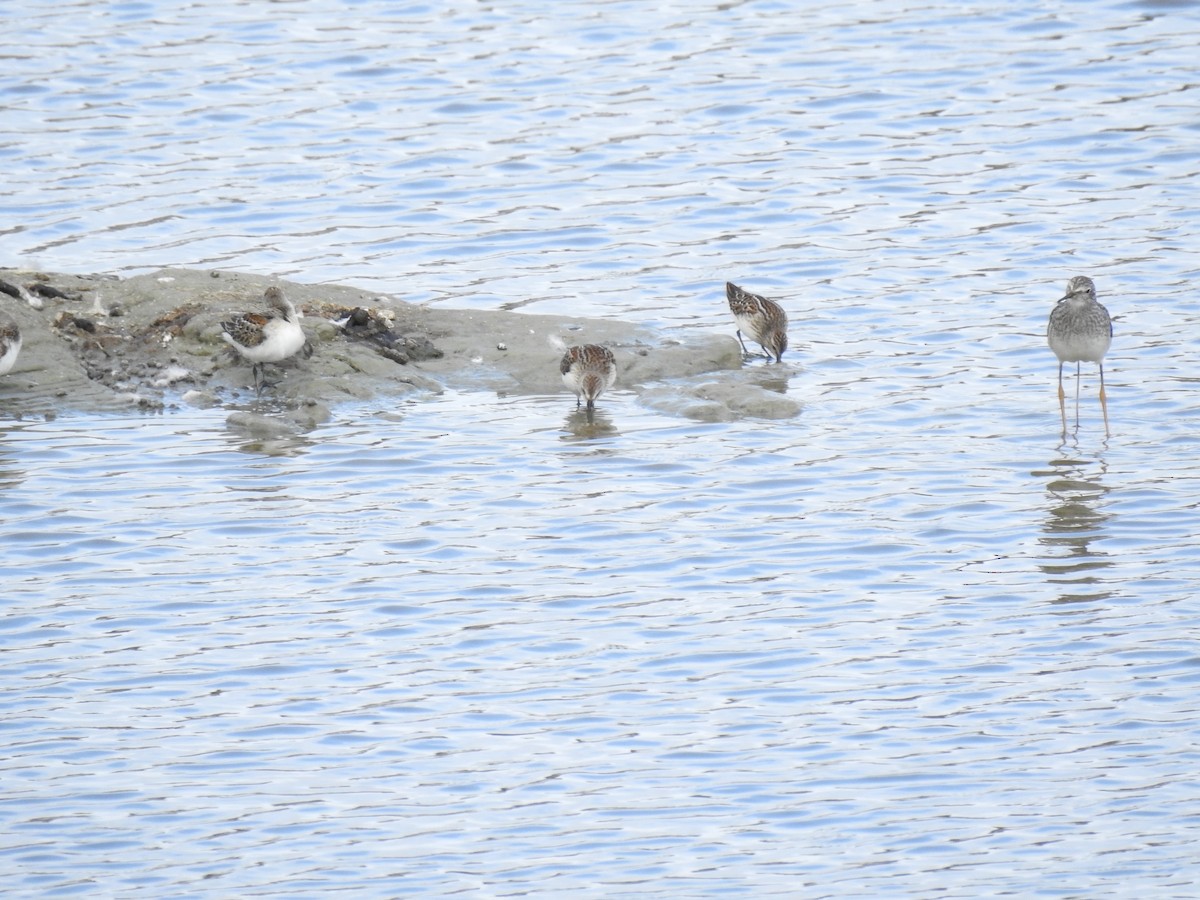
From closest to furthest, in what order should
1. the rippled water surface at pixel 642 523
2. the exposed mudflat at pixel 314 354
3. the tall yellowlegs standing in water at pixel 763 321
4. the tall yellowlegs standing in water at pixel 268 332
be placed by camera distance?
1. the rippled water surface at pixel 642 523
2. the tall yellowlegs standing in water at pixel 268 332
3. the exposed mudflat at pixel 314 354
4. the tall yellowlegs standing in water at pixel 763 321

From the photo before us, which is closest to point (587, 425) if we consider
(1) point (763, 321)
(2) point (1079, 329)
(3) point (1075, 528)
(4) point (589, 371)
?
(4) point (589, 371)

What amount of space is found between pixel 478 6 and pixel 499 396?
13559 millimetres

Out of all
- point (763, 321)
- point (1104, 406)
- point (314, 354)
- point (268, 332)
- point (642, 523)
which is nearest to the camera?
point (642, 523)

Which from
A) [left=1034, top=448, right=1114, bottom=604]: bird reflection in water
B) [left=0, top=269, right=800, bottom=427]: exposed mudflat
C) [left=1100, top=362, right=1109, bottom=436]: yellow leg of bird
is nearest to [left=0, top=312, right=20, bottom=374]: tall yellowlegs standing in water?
[left=0, top=269, right=800, bottom=427]: exposed mudflat

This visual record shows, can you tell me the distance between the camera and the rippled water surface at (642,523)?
8.03 metres

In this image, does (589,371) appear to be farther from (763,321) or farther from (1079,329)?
(1079,329)

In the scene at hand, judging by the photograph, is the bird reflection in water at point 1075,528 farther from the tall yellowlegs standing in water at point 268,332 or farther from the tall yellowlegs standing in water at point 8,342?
the tall yellowlegs standing in water at point 8,342

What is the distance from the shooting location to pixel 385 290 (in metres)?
16.7

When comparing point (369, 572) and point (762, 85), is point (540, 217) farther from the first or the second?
point (369, 572)

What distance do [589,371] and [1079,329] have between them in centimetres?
369

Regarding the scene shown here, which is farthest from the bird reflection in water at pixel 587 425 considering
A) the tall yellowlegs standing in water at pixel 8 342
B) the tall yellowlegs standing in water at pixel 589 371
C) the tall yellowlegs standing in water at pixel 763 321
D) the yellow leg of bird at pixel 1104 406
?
the tall yellowlegs standing in water at pixel 8 342

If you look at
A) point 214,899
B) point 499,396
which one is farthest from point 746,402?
point 214,899

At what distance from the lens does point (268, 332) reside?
1346 cm

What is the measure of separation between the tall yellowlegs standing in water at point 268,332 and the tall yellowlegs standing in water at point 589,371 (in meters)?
2.07
